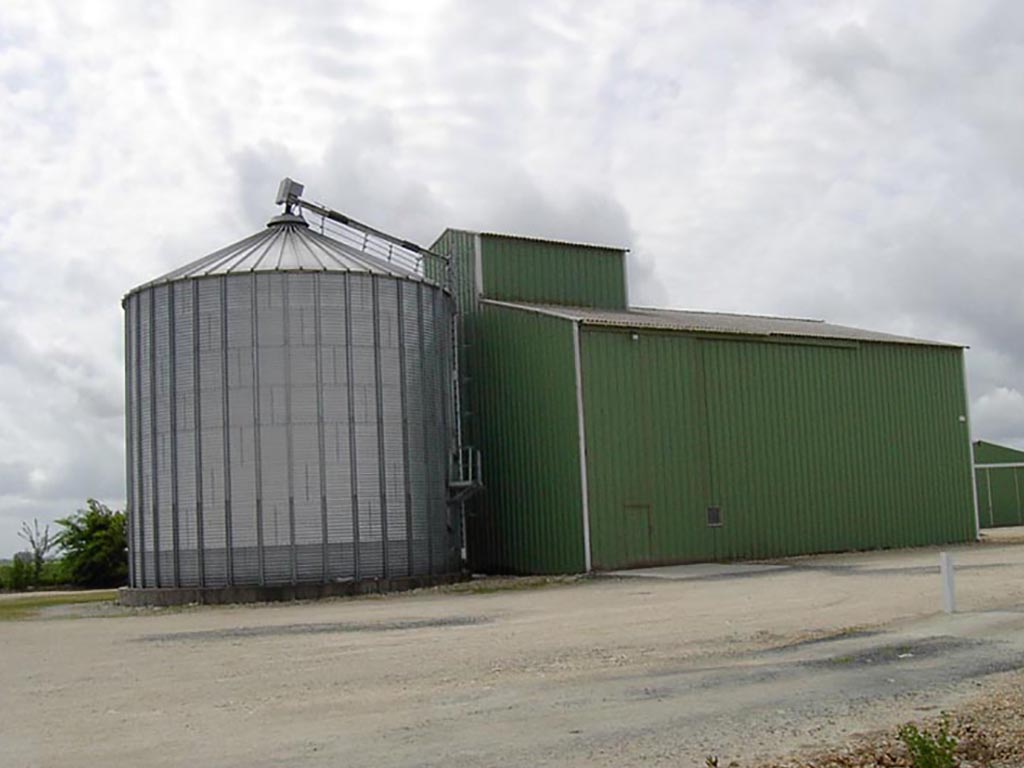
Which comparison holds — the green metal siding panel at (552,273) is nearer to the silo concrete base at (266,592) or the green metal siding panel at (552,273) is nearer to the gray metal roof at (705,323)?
the gray metal roof at (705,323)

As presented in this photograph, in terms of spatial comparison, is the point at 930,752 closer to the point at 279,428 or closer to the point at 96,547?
the point at 279,428

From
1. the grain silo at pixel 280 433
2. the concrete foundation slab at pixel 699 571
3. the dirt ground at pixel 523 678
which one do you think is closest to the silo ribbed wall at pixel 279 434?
the grain silo at pixel 280 433

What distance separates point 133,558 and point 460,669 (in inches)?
742

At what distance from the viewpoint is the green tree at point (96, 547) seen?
153ft

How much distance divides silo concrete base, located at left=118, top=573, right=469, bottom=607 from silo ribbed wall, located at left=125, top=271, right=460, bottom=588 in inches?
9.7

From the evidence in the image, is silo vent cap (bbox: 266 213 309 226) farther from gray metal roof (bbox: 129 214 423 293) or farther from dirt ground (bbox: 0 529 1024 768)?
dirt ground (bbox: 0 529 1024 768)

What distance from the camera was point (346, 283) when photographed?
97.7 ft

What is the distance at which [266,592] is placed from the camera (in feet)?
91.9

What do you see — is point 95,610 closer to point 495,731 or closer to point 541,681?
point 541,681

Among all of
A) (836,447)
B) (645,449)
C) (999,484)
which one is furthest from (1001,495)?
(645,449)

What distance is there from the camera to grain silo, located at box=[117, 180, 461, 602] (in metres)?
28.5

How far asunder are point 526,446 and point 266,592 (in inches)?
329

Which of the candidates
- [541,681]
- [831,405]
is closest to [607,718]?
[541,681]

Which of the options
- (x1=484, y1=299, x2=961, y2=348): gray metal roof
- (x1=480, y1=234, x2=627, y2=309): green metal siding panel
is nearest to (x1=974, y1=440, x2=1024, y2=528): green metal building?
(x1=484, y1=299, x2=961, y2=348): gray metal roof
